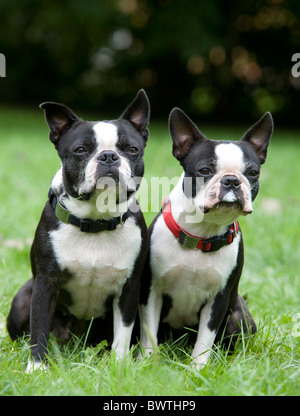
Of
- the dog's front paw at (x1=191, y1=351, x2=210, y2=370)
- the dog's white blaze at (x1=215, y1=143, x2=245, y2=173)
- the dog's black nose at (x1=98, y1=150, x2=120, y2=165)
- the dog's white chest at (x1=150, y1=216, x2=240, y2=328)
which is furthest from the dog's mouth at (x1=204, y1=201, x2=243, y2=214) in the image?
the dog's front paw at (x1=191, y1=351, x2=210, y2=370)

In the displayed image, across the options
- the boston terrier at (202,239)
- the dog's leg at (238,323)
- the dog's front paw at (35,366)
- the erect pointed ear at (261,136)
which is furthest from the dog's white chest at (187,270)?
the dog's front paw at (35,366)

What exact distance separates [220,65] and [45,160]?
1056cm

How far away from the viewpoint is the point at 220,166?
3018 millimetres

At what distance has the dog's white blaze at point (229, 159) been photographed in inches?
118

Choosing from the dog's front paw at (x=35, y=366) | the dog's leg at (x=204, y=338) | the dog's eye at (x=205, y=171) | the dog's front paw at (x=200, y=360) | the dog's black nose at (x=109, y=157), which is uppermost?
the dog's black nose at (x=109, y=157)

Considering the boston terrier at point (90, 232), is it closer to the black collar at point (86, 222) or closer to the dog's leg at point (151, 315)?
the black collar at point (86, 222)

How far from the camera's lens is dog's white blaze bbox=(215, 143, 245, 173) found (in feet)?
9.87

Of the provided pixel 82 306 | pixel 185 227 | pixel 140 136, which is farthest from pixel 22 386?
pixel 140 136

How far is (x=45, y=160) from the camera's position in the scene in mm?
8742

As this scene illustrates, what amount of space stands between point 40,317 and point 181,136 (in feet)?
4.24

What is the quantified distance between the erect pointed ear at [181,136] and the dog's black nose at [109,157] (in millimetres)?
473

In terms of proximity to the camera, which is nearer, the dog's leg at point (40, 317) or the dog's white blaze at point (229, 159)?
the dog's leg at point (40, 317)

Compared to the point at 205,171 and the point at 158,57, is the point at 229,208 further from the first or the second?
the point at 158,57

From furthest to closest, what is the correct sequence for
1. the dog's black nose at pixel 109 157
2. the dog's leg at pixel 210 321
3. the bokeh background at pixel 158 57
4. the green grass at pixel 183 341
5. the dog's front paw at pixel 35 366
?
1. the bokeh background at pixel 158 57
2. the dog's leg at pixel 210 321
3. the dog's black nose at pixel 109 157
4. the dog's front paw at pixel 35 366
5. the green grass at pixel 183 341
